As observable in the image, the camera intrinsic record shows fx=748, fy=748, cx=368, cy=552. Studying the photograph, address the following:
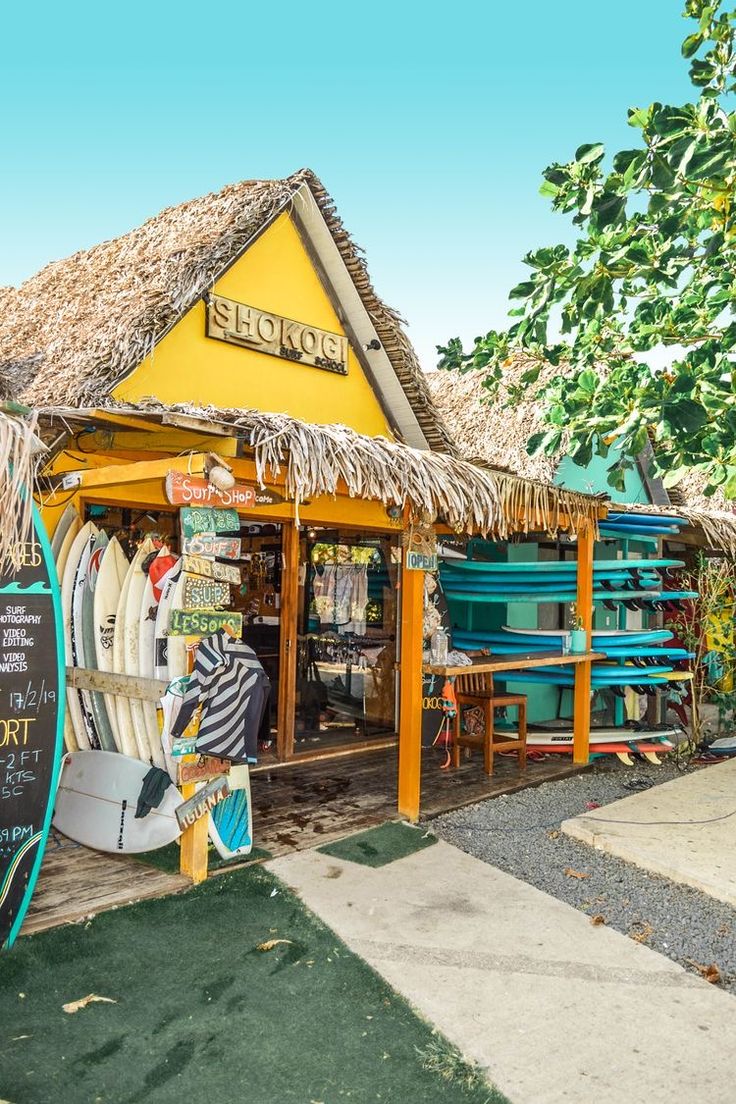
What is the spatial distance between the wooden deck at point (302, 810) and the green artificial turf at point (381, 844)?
9 centimetres

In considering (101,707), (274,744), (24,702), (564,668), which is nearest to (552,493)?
(564,668)

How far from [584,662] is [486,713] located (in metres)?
1.22

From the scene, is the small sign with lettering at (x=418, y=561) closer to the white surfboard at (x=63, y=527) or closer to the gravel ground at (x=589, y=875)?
the gravel ground at (x=589, y=875)

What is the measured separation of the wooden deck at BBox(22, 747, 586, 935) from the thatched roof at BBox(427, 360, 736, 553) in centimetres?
335

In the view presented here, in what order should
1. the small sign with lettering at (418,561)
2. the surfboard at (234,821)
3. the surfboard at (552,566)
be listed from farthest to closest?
the surfboard at (552,566), the small sign with lettering at (418,561), the surfboard at (234,821)

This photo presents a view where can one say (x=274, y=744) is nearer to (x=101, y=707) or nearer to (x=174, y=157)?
(x=101, y=707)

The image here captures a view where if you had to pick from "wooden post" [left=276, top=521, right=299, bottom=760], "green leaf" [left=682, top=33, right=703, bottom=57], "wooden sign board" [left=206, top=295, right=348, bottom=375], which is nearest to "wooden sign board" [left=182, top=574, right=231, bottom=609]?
"wooden post" [left=276, top=521, right=299, bottom=760]

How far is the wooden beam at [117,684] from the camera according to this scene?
411 cm

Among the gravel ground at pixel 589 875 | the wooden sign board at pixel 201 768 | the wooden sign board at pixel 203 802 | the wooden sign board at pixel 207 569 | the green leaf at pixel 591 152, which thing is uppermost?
the green leaf at pixel 591 152

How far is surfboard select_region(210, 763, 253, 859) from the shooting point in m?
4.26

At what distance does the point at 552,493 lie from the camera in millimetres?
6277

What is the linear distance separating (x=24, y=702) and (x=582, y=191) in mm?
3313

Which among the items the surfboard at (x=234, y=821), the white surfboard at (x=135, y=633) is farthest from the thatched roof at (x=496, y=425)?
the surfboard at (x=234, y=821)

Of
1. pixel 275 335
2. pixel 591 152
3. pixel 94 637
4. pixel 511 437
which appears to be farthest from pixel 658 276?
pixel 511 437
